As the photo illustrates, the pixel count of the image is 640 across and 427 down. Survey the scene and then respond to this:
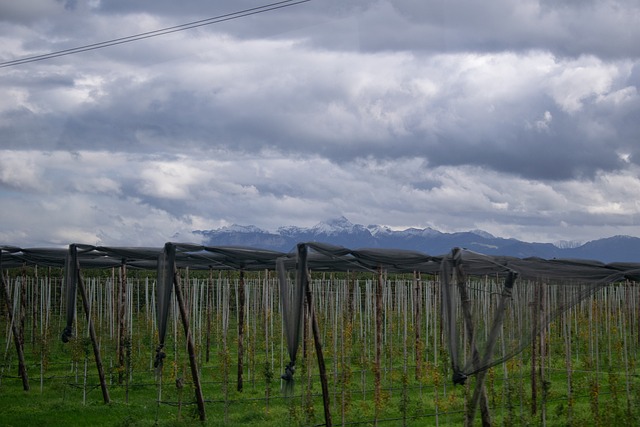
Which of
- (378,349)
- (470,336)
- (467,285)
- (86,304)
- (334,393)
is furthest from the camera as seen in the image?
(86,304)

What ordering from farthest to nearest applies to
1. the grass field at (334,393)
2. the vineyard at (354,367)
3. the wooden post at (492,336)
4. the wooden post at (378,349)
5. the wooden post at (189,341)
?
the wooden post at (378,349)
the grass field at (334,393)
the wooden post at (189,341)
the vineyard at (354,367)
the wooden post at (492,336)

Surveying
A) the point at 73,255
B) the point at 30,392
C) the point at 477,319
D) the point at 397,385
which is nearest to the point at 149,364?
the point at 30,392

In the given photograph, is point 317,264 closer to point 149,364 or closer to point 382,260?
point 382,260

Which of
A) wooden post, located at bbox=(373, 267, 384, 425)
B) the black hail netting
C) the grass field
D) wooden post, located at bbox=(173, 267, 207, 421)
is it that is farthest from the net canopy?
the grass field

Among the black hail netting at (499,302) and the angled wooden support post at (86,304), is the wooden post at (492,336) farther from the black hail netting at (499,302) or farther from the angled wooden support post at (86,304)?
the angled wooden support post at (86,304)

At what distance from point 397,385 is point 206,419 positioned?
606 centimetres

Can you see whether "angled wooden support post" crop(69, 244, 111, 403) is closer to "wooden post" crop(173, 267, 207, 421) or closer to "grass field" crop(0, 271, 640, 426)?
"grass field" crop(0, 271, 640, 426)

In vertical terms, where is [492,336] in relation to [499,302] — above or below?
below

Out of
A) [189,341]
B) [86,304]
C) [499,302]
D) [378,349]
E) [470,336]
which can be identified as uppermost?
[499,302]

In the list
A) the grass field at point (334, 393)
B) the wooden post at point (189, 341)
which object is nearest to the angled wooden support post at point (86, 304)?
the grass field at point (334, 393)

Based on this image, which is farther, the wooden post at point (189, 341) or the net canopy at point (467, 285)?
the wooden post at point (189, 341)

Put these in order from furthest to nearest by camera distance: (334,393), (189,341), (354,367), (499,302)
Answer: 1. (354,367)
2. (334,393)
3. (189,341)
4. (499,302)

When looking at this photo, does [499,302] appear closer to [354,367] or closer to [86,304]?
[86,304]

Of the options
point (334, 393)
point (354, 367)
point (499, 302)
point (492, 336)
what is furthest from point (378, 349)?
point (354, 367)
